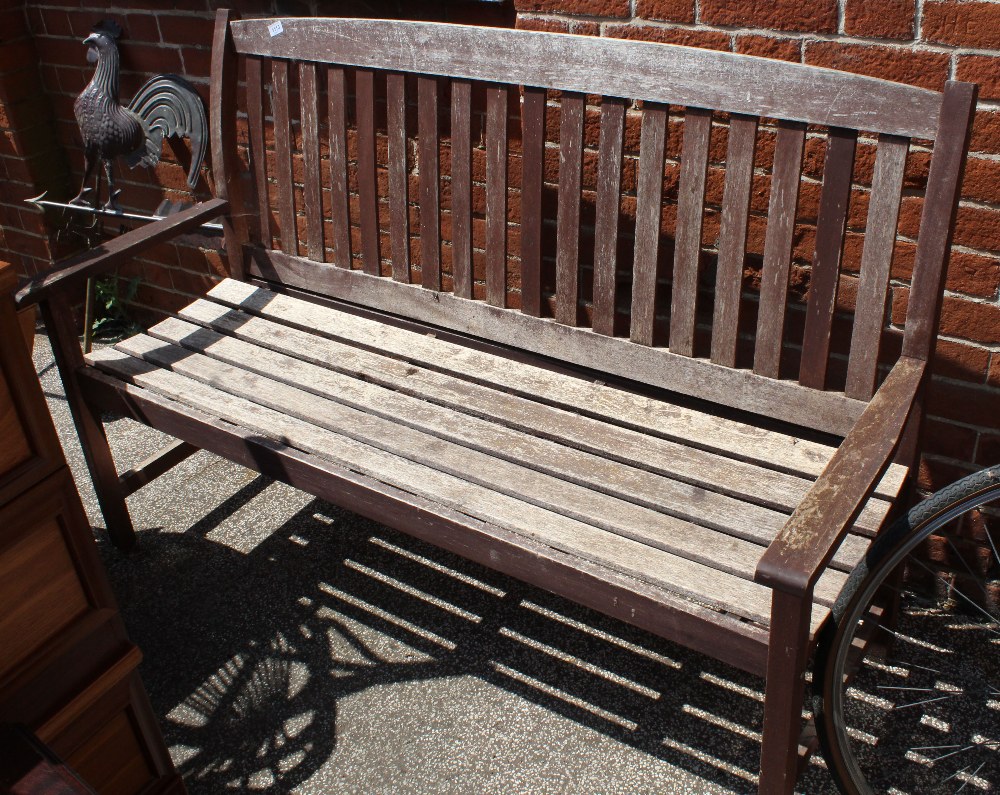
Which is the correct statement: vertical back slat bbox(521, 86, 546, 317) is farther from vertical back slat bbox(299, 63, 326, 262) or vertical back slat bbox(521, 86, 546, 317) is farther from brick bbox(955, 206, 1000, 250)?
brick bbox(955, 206, 1000, 250)

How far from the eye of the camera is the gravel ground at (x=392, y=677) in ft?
7.14

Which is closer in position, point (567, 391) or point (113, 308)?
point (567, 391)

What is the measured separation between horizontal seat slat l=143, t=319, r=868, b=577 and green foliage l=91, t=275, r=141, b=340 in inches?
51.2

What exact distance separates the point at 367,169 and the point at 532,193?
18.7 inches

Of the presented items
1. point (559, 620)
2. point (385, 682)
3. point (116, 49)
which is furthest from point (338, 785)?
point (116, 49)

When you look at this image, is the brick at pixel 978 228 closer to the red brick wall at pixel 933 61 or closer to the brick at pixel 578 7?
the red brick wall at pixel 933 61

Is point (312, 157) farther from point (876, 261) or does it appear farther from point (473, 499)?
point (876, 261)

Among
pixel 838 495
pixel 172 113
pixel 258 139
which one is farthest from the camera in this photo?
pixel 172 113

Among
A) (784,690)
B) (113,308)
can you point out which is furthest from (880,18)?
(113,308)

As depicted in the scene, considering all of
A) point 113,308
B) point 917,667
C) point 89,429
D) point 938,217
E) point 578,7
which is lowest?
point 917,667

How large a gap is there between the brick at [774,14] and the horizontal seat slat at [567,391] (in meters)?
0.81

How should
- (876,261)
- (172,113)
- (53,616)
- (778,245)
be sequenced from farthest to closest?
(172,113) → (778,245) → (876,261) → (53,616)

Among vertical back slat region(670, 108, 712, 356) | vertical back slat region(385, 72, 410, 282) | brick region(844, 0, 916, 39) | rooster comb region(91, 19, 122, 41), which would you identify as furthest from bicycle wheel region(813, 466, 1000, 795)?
rooster comb region(91, 19, 122, 41)

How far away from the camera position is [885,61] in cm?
213
